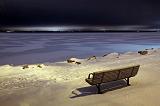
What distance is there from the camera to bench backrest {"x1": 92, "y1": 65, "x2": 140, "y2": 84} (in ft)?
28.3

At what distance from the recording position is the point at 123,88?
9.41 m

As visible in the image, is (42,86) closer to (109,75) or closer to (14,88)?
(14,88)

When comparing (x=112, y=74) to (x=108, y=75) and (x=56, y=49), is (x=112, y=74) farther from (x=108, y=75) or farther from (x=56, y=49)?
(x=56, y=49)

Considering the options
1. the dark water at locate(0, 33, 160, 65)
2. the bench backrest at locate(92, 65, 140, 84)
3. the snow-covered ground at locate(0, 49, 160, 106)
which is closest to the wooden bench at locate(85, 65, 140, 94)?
the bench backrest at locate(92, 65, 140, 84)

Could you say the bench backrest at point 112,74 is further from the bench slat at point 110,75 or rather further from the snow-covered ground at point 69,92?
the snow-covered ground at point 69,92

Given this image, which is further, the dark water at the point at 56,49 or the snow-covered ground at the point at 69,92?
the dark water at the point at 56,49

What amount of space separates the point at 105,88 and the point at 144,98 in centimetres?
173

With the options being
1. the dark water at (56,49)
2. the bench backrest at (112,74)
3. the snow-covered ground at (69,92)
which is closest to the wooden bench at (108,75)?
the bench backrest at (112,74)

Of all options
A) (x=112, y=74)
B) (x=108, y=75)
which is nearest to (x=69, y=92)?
(x=108, y=75)

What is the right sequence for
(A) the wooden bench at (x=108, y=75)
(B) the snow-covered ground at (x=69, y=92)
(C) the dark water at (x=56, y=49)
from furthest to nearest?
(C) the dark water at (x=56, y=49) → (A) the wooden bench at (x=108, y=75) → (B) the snow-covered ground at (x=69, y=92)

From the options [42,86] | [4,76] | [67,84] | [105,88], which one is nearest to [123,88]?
[105,88]

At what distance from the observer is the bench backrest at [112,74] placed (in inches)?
340

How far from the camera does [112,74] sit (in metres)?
9.05

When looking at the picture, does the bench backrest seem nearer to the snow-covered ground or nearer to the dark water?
the snow-covered ground
